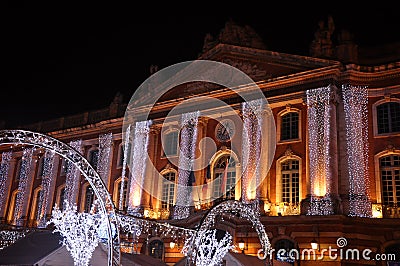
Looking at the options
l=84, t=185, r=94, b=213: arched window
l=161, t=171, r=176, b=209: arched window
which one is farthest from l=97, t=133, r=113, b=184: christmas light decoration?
l=161, t=171, r=176, b=209: arched window

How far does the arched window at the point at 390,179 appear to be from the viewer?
2262 cm

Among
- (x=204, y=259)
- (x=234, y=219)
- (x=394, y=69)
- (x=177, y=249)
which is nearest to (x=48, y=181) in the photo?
(x=177, y=249)

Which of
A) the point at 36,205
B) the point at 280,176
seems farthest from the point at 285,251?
the point at 36,205

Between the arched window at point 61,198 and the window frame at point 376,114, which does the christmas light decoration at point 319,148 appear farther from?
the arched window at point 61,198

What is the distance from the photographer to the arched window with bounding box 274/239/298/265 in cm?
2294

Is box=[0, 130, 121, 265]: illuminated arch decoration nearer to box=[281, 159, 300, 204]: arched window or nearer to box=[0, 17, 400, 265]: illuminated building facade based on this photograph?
box=[0, 17, 400, 265]: illuminated building facade

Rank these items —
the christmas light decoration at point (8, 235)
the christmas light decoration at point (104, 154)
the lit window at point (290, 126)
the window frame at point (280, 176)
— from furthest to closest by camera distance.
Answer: the christmas light decoration at point (104, 154), the christmas light decoration at point (8, 235), the lit window at point (290, 126), the window frame at point (280, 176)

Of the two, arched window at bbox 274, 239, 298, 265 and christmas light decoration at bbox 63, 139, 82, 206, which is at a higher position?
christmas light decoration at bbox 63, 139, 82, 206

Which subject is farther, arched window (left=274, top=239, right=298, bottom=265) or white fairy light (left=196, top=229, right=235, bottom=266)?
arched window (left=274, top=239, right=298, bottom=265)

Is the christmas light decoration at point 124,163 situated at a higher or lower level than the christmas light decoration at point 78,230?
higher

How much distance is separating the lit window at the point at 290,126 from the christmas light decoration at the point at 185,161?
538 cm

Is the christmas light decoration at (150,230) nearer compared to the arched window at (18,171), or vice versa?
the christmas light decoration at (150,230)

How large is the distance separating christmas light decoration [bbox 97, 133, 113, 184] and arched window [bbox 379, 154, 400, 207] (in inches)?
701

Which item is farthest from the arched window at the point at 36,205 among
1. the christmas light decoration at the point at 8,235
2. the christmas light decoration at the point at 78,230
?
the christmas light decoration at the point at 8,235
